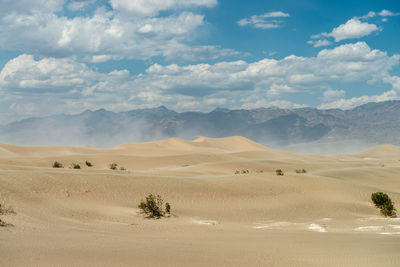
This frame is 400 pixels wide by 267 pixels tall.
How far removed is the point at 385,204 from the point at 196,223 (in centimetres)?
1014

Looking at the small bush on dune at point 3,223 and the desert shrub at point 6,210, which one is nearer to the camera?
the small bush on dune at point 3,223

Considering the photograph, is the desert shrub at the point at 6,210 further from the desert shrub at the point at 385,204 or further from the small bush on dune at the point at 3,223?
the desert shrub at the point at 385,204

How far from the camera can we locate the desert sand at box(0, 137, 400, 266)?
8062 mm

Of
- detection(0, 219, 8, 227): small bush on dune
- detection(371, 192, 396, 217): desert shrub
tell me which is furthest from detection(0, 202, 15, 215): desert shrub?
detection(371, 192, 396, 217): desert shrub

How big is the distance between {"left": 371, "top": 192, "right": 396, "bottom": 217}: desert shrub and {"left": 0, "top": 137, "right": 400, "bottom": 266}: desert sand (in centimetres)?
58

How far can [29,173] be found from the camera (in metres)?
18.2

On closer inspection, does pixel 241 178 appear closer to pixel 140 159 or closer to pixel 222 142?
pixel 140 159

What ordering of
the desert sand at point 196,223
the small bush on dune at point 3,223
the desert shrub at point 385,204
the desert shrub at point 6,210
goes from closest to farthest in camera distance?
A: the desert sand at point 196,223 < the small bush on dune at point 3,223 < the desert shrub at point 6,210 < the desert shrub at point 385,204

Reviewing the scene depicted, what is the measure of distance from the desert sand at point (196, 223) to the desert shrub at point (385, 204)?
1.91ft

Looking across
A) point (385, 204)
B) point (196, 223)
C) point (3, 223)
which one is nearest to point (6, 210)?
point (3, 223)

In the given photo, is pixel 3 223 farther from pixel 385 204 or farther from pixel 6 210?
pixel 385 204

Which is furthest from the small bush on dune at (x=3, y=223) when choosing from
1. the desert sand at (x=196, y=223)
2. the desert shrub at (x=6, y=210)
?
the desert shrub at (x=6, y=210)

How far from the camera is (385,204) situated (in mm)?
19062

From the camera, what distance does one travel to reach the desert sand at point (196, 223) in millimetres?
8062
